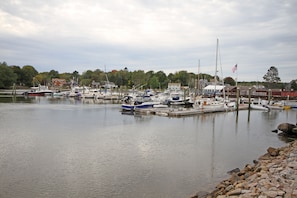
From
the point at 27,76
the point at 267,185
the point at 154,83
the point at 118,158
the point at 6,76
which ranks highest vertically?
the point at 27,76

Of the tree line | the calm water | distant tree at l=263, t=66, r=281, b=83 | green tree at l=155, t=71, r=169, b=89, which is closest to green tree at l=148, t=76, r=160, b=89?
the tree line

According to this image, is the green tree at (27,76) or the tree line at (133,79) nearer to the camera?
the tree line at (133,79)

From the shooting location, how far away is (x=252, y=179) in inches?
373

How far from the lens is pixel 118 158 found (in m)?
14.6

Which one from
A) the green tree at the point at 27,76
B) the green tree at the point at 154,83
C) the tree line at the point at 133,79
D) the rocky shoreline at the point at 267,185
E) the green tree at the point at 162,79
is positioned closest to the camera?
the rocky shoreline at the point at 267,185

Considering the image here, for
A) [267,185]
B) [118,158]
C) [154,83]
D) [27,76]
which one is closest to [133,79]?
[154,83]

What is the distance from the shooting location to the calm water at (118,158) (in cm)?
1062

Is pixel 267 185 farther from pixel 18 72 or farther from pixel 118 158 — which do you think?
pixel 18 72

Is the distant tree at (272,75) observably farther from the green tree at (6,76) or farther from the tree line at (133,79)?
the green tree at (6,76)

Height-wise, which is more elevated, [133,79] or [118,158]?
[133,79]

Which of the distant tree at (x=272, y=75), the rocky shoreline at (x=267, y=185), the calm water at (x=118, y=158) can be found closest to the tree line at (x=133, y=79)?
the distant tree at (x=272, y=75)

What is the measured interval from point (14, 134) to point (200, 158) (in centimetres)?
1411

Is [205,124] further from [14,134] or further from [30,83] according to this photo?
[30,83]

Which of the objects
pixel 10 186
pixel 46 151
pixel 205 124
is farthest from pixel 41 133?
pixel 205 124
